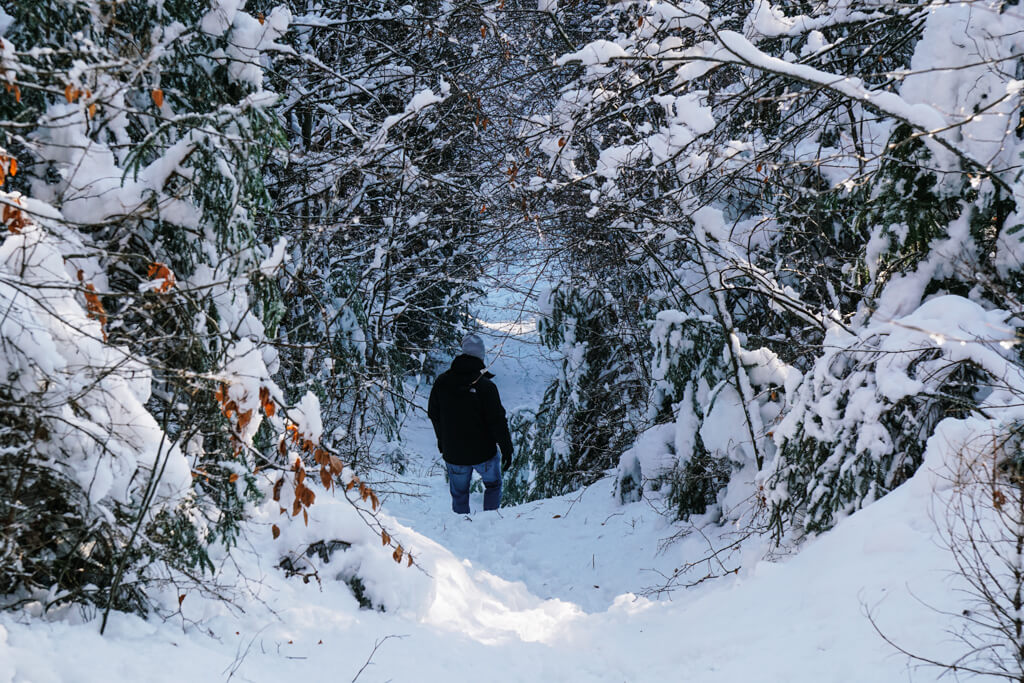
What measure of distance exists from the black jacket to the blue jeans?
17cm

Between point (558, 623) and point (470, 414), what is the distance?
99.9 inches

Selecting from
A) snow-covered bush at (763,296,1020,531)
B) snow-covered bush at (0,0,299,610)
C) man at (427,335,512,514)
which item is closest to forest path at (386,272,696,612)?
man at (427,335,512,514)

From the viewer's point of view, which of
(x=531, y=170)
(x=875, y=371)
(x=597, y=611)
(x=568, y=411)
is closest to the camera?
(x=875, y=371)

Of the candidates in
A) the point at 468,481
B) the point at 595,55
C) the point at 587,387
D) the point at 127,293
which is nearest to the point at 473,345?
the point at 468,481

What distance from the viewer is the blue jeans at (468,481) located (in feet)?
24.8

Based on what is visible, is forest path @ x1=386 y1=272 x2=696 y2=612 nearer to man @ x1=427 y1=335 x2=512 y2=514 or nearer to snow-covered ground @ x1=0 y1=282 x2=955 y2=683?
snow-covered ground @ x1=0 y1=282 x2=955 y2=683

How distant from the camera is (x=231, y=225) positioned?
3.83 metres

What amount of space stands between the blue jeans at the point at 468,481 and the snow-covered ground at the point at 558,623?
1.38m

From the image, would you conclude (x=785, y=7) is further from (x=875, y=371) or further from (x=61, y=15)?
(x=61, y=15)

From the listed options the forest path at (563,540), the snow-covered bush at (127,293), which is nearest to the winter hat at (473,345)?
the forest path at (563,540)

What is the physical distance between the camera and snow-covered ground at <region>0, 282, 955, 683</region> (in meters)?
2.99

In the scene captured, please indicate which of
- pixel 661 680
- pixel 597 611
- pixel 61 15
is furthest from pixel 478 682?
pixel 61 15

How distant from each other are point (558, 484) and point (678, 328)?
370 centimetres

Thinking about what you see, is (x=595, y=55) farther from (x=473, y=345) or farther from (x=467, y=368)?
(x=467, y=368)
